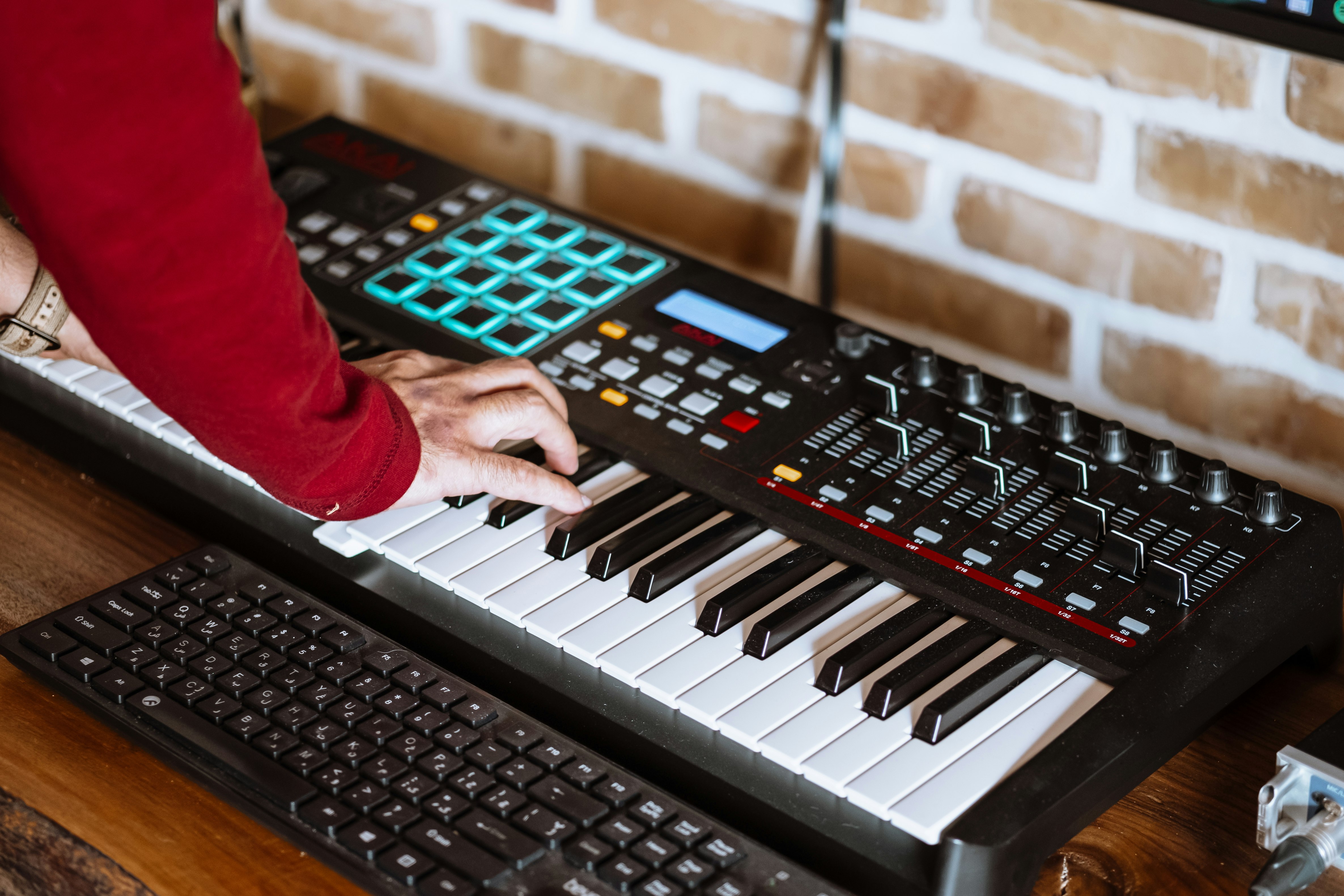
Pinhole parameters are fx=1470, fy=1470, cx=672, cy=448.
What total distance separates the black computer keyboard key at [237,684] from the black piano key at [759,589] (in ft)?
0.78

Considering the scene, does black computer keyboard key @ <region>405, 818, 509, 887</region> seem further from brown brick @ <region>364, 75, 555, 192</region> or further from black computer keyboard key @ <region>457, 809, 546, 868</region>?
brown brick @ <region>364, 75, 555, 192</region>

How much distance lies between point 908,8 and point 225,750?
2.55 ft

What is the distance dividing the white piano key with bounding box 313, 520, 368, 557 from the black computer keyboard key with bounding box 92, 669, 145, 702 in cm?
15

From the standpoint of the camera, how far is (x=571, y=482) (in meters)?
0.95

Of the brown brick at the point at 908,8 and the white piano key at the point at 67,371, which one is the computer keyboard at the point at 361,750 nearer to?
the white piano key at the point at 67,371

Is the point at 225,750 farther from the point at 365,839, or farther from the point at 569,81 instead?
the point at 569,81

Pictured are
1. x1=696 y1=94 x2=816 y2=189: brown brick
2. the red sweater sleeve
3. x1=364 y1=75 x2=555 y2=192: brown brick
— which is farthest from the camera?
x1=364 y1=75 x2=555 y2=192: brown brick

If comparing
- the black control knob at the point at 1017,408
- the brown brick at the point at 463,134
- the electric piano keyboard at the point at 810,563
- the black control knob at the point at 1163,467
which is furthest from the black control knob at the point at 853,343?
the brown brick at the point at 463,134

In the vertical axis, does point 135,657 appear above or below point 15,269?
below

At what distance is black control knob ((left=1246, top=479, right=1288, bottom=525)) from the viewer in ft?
2.82

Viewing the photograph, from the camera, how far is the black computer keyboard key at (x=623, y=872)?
0.68m

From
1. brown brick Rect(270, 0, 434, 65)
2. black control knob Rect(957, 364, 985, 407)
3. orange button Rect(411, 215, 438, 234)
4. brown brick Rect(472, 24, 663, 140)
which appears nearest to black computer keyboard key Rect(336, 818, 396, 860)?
black control knob Rect(957, 364, 985, 407)

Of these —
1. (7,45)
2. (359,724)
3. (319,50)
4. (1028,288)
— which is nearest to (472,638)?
(359,724)

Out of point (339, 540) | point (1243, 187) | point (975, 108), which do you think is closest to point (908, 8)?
point (975, 108)
